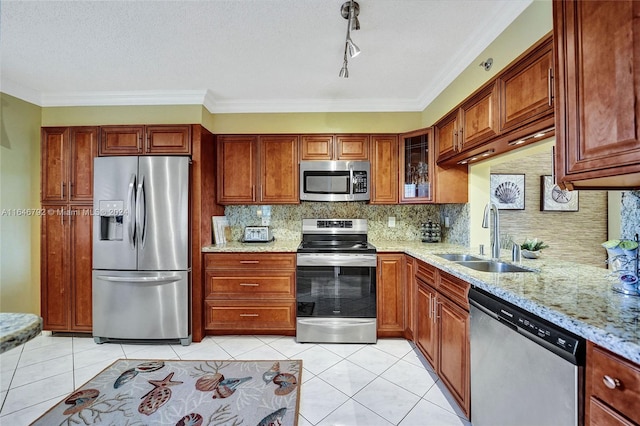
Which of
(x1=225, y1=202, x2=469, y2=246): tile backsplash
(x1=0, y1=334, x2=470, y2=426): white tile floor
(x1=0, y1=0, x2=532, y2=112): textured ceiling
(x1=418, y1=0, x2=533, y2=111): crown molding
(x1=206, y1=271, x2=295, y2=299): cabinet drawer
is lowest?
(x1=0, y1=334, x2=470, y2=426): white tile floor

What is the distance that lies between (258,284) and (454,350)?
1.85 metres

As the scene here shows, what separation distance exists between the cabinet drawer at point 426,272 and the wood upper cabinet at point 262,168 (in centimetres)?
150

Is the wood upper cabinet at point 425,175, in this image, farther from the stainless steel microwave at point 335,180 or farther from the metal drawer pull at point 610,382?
the metal drawer pull at point 610,382

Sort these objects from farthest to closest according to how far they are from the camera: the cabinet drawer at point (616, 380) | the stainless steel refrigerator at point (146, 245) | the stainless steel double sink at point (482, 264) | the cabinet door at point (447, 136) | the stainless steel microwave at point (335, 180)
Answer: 1. the stainless steel microwave at point (335, 180)
2. the stainless steel refrigerator at point (146, 245)
3. the cabinet door at point (447, 136)
4. the stainless steel double sink at point (482, 264)
5. the cabinet drawer at point (616, 380)

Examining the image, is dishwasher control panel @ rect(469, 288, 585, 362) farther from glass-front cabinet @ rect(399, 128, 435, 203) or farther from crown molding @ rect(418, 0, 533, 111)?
crown molding @ rect(418, 0, 533, 111)

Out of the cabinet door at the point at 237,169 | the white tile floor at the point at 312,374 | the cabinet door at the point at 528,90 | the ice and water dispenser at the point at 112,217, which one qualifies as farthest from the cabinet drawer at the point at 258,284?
the cabinet door at the point at 528,90

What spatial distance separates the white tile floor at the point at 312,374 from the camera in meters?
1.79

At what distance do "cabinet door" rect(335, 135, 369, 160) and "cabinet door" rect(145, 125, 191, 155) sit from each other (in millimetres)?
1626

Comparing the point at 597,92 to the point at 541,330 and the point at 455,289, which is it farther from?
the point at 455,289

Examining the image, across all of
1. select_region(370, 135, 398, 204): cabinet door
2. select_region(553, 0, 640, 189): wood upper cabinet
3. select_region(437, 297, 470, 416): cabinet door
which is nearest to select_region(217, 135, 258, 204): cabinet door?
select_region(370, 135, 398, 204): cabinet door

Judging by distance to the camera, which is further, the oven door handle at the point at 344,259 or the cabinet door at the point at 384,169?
the cabinet door at the point at 384,169

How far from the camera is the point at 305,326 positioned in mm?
2770

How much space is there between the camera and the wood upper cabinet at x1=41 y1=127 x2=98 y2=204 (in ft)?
9.48

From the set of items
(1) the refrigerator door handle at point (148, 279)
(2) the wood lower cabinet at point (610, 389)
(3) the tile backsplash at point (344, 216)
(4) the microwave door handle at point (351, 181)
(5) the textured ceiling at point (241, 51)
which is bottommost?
(1) the refrigerator door handle at point (148, 279)
